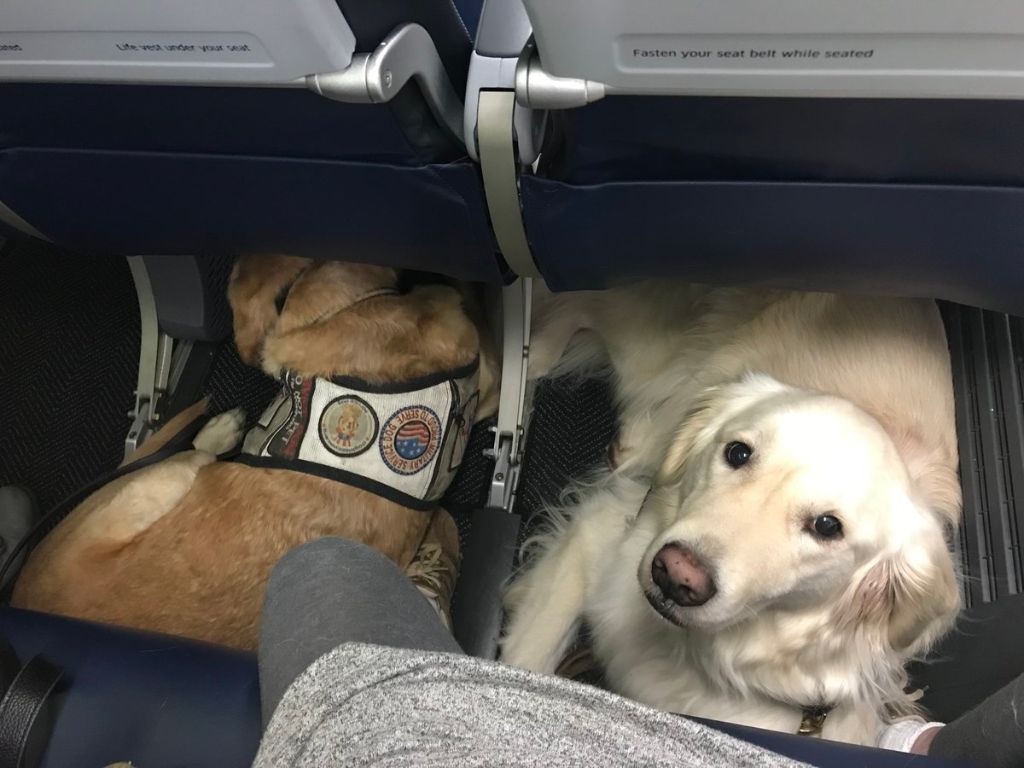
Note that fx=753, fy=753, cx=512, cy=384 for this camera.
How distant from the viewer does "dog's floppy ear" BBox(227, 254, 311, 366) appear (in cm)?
151

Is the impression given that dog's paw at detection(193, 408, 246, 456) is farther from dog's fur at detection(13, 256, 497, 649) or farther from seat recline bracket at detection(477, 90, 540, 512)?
seat recline bracket at detection(477, 90, 540, 512)

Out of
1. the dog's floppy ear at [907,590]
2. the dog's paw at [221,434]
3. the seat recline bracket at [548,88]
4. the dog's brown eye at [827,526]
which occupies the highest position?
the seat recline bracket at [548,88]

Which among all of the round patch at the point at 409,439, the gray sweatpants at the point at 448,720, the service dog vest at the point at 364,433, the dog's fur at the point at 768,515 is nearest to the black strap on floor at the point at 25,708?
the gray sweatpants at the point at 448,720

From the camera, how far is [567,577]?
1543 millimetres

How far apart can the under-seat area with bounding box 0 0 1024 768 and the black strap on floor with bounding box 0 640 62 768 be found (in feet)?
0.08

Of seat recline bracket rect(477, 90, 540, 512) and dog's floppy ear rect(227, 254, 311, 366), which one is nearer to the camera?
seat recline bracket rect(477, 90, 540, 512)

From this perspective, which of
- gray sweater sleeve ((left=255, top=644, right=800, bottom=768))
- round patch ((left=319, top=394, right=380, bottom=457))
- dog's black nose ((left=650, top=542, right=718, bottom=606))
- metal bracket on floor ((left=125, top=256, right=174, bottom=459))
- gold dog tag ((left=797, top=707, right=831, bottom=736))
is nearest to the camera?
gray sweater sleeve ((left=255, top=644, right=800, bottom=768))

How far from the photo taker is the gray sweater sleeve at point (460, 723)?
25.6 inches

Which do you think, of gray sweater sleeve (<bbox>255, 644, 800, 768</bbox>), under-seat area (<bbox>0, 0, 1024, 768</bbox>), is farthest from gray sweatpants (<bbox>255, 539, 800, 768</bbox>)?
under-seat area (<bbox>0, 0, 1024, 768</bbox>)

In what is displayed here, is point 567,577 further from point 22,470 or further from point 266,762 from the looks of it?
point 22,470

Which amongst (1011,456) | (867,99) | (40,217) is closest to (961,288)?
(867,99)

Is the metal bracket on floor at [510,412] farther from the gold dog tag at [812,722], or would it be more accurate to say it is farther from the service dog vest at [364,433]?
the gold dog tag at [812,722]

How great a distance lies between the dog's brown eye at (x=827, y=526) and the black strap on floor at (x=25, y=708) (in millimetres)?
1077

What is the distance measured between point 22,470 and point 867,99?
204cm
